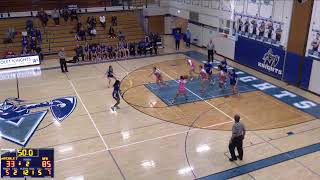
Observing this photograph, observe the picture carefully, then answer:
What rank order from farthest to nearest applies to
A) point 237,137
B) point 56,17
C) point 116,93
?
point 56,17, point 116,93, point 237,137

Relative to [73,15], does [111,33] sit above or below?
below

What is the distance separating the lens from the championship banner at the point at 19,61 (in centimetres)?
2220

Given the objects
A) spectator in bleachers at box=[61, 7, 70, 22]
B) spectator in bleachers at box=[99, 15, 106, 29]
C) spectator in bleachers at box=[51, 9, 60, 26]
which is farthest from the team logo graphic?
spectator in bleachers at box=[51, 9, 60, 26]

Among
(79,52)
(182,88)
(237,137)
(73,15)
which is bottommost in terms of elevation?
(237,137)

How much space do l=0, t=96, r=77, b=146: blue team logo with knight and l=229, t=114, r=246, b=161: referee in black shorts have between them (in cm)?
760

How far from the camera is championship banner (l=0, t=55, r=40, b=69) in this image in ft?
72.8

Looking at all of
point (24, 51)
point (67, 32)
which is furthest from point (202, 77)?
point (67, 32)

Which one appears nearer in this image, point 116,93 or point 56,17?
point 116,93

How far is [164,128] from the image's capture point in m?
13.3

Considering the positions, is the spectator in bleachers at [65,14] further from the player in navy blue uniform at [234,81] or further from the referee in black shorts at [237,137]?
the referee in black shorts at [237,137]

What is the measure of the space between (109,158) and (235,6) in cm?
1566
